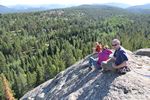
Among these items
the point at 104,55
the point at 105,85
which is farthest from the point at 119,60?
the point at 104,55

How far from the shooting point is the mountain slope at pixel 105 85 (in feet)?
62.3

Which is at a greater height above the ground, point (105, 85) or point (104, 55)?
point (104, 55)

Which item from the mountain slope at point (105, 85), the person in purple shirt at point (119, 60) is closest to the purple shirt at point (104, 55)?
the mountain slope at point (105, 85)

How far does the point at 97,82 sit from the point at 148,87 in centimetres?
398

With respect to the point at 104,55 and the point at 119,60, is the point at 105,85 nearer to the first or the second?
the point at 119,60

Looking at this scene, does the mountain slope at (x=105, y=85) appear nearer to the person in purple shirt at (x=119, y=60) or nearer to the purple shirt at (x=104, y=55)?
the person in purple shirt at (x=119, y=60)

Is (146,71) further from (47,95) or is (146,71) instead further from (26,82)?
(26,82)

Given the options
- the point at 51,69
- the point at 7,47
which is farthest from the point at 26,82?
the point at 7,47

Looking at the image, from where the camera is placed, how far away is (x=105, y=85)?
2039 cm

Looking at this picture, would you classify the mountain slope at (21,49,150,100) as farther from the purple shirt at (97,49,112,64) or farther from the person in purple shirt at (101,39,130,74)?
the purple shirt at (97,49,112,64)

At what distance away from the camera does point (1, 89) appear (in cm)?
7619

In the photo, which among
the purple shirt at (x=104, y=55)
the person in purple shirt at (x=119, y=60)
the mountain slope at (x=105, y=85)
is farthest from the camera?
the purple shirt at (x=104, y=55)

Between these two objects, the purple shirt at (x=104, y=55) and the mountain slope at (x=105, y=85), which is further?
the purple shirt at (x=104, y=55)

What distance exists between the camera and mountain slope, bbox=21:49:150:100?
19.0 m
